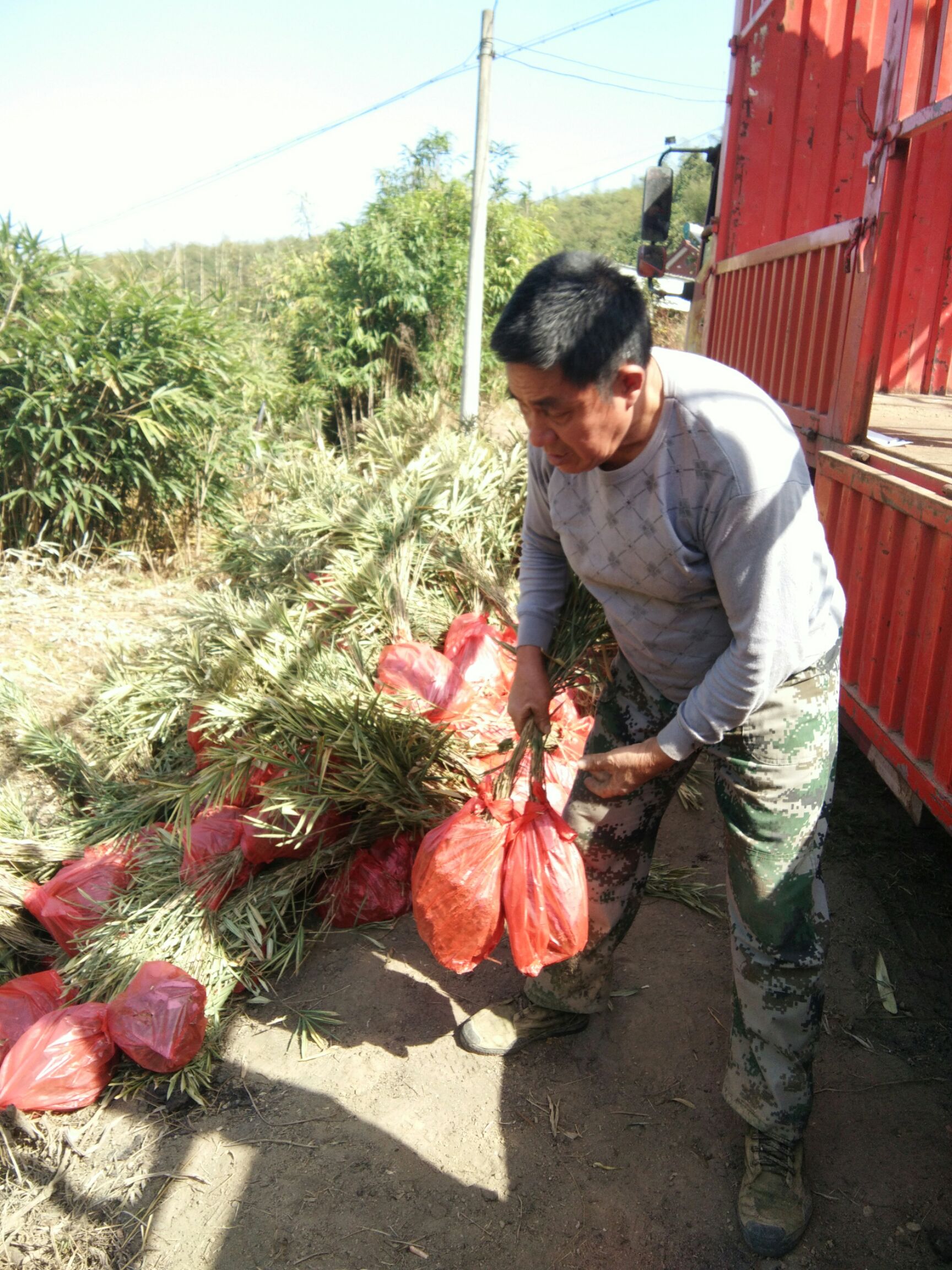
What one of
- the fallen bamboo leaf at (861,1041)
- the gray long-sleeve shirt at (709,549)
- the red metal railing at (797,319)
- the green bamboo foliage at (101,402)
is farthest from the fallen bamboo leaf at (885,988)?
the green bamboo foliage at (101,402)

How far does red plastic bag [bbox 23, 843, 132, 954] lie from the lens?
2.95m

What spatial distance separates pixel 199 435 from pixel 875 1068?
6074 mm

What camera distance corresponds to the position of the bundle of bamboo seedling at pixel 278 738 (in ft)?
8.96

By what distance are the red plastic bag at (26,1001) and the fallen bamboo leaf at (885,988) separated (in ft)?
7.75

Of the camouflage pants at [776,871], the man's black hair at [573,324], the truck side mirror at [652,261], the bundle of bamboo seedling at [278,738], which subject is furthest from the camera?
the truck side mirror at [652,261]

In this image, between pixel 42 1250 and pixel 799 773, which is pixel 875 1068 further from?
pixel 42 1250

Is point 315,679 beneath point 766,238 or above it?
beneath

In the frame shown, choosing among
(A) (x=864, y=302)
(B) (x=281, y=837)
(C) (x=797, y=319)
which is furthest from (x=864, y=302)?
(B) (x=281, y=837)

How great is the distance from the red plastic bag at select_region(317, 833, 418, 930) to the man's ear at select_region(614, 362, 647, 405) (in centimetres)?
181

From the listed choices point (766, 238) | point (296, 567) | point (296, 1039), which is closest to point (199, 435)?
point (296, 567)

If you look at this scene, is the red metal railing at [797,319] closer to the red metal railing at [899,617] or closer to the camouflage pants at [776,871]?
the red metal railing at [899,617]

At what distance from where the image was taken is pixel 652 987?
2.58 metres

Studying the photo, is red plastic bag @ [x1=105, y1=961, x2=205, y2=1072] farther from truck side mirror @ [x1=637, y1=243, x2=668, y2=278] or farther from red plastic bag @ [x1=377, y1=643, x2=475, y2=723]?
truck side mirror @ [x1=637, y1=243, x2=668, y2=278]

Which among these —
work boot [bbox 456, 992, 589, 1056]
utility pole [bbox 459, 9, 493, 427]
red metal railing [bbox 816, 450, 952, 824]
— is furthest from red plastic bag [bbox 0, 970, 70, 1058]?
utility pole [bbox 459, 9, 493, 427]
